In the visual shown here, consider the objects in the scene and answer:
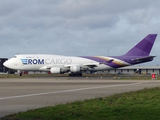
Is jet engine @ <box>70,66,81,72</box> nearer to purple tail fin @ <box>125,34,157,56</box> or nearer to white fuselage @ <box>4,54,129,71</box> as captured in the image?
white fuselage @ <box>4,54,129,71</box>

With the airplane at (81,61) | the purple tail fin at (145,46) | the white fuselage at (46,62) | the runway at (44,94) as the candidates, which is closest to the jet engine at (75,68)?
the airplane at (81,61)

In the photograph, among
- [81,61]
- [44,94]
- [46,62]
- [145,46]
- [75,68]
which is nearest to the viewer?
[44,94]

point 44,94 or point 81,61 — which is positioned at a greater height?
point 81,61

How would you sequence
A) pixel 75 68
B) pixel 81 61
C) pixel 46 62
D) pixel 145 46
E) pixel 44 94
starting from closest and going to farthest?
1. pixel 44 94
2. pixel 75 68
3. pixel 46 62
4. pixel 145 46
5. pixel 81 61

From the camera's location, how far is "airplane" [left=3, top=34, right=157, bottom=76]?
53406mm

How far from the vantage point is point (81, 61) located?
179 ft

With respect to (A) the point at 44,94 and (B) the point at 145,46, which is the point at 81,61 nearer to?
(B) the point at 145,46

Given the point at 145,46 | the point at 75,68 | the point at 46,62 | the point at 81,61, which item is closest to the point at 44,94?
the point at 75,68

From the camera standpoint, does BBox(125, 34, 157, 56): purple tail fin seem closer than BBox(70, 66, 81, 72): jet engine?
No

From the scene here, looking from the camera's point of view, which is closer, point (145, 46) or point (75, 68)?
point (75, 68)

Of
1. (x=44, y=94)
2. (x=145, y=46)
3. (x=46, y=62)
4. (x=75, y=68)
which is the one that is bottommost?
(x=44, y=94)

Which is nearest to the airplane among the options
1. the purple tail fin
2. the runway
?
the purple tail fin

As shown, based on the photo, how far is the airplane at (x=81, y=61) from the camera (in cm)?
5341

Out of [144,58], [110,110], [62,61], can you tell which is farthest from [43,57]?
[110,110]
